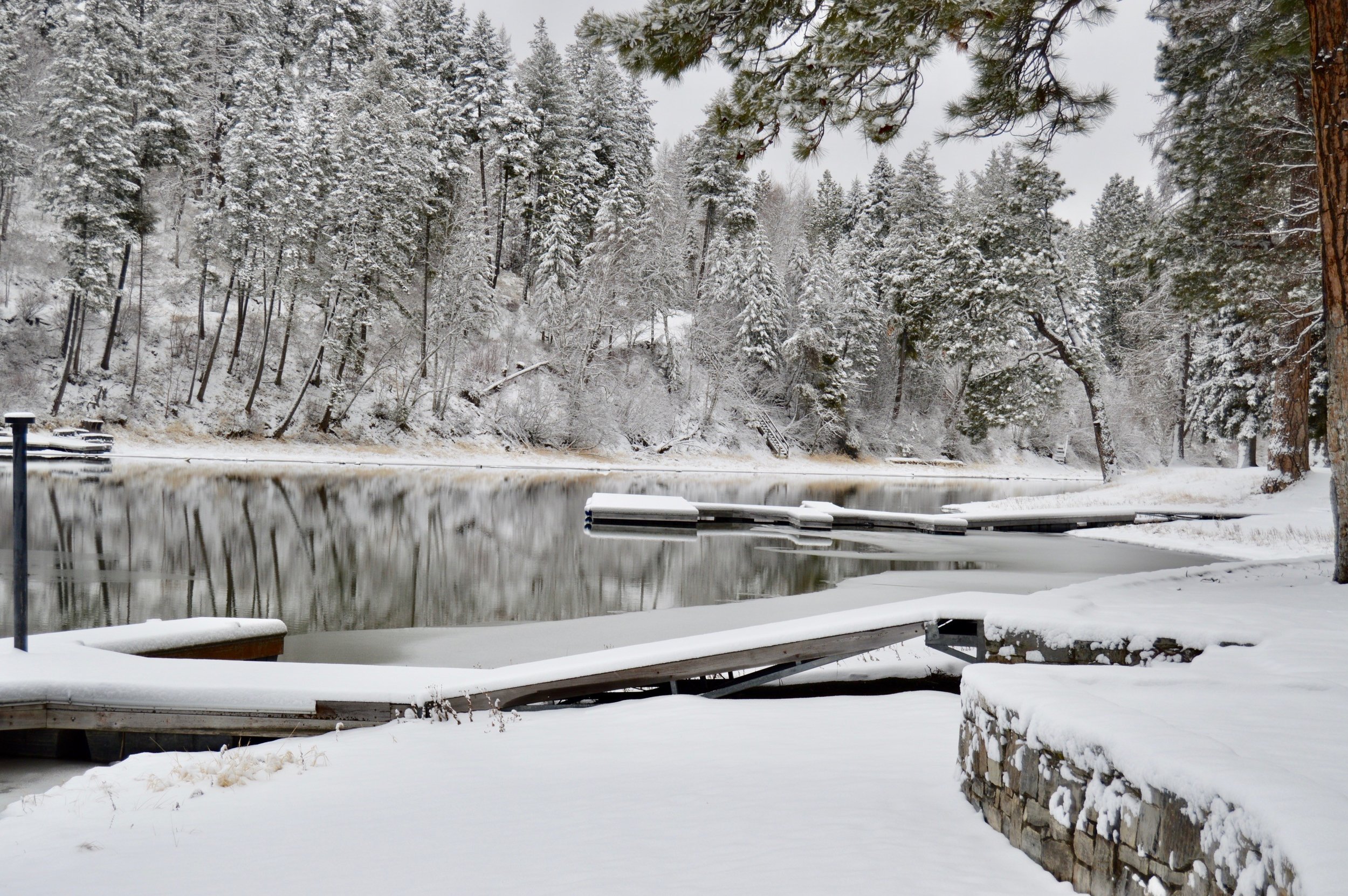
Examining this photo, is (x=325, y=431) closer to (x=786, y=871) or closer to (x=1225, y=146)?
(x=1225, y=146)

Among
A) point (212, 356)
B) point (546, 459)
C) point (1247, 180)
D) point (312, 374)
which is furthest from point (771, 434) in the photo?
point (1247, 180)

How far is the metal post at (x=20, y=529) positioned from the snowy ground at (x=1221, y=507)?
14.6 m

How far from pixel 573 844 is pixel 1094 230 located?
67.6 metres

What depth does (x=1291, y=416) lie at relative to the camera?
18156mm

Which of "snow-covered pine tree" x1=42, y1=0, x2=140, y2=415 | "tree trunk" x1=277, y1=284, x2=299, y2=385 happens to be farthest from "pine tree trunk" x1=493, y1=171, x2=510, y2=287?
"snow-covered pine tree" x1=42, y1=0, x2=140, y2=415

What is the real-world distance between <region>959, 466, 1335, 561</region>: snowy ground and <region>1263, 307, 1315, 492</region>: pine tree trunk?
0.39 m

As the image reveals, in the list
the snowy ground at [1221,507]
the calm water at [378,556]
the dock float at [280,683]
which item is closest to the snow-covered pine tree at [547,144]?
the calm water at [378,556]

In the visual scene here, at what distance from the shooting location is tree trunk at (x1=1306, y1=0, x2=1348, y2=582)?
635 cm

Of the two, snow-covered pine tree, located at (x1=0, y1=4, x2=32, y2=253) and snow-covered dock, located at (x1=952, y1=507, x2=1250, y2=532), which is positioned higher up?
snow-covered pine tree, located at (x1=0, y1=4, x2=32, y2=253)

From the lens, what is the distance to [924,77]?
789 cm

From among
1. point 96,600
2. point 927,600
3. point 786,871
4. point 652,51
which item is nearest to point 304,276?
point 96,600

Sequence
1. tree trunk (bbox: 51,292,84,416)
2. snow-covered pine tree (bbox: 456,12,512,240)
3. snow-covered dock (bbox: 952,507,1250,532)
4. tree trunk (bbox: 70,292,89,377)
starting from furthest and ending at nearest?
snow-covered pine tree (bbox: 456,12,512,240)
tree trunk (bbox: 70,292,89,377)
tree trunk (bbox: 51,292,84,416)
snow-covered dock (bbox: 952,507,1250,532)

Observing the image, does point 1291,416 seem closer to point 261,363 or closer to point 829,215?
point 261,363

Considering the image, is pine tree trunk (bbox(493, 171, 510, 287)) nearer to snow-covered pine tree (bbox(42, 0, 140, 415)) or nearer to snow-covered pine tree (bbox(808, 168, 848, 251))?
snow-covered pine tree (bbox(42, 0, 140, 415))
